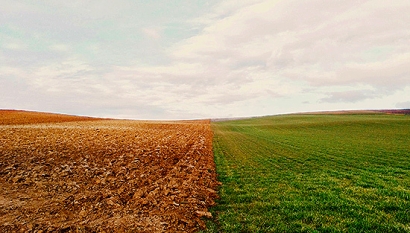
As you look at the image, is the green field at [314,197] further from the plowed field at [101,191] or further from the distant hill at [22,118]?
the distant hill at [22,118]

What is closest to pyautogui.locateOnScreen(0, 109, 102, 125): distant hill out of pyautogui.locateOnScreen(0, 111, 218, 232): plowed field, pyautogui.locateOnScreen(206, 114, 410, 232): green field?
pyautogui.locateOnScreen(0, 111, 218, 232): plowed field

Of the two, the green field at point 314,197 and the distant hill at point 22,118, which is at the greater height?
the distant hill at point 22,118

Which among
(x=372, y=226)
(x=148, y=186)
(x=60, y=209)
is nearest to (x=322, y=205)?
(x=372, y=226)

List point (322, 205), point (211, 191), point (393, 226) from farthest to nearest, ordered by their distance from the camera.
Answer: point (211, 191), point (322, 205), point (393, 226)

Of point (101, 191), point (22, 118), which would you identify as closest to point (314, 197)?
point (101, 191)

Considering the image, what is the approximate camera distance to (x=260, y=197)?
1154 centimetres

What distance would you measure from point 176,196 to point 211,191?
6.26ft

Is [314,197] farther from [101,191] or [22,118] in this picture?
[22,118]

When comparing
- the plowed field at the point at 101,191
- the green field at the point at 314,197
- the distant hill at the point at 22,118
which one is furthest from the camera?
the distant hill at the point at 22,118

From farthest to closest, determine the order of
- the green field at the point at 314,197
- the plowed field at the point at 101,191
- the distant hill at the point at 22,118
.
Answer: the distant hill at the point at 22,118, the plowed field at the point at 101,191, the green field at the point at 314,197

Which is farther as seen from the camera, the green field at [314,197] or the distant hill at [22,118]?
the distant hill at [22,118]

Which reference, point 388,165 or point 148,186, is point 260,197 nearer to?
point 148,186

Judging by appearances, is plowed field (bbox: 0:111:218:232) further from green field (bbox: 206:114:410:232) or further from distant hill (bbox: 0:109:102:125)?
distant hill (bbox: 0:109:102:125)

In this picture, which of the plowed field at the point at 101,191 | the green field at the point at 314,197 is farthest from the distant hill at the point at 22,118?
the green field at the point at 314,197
